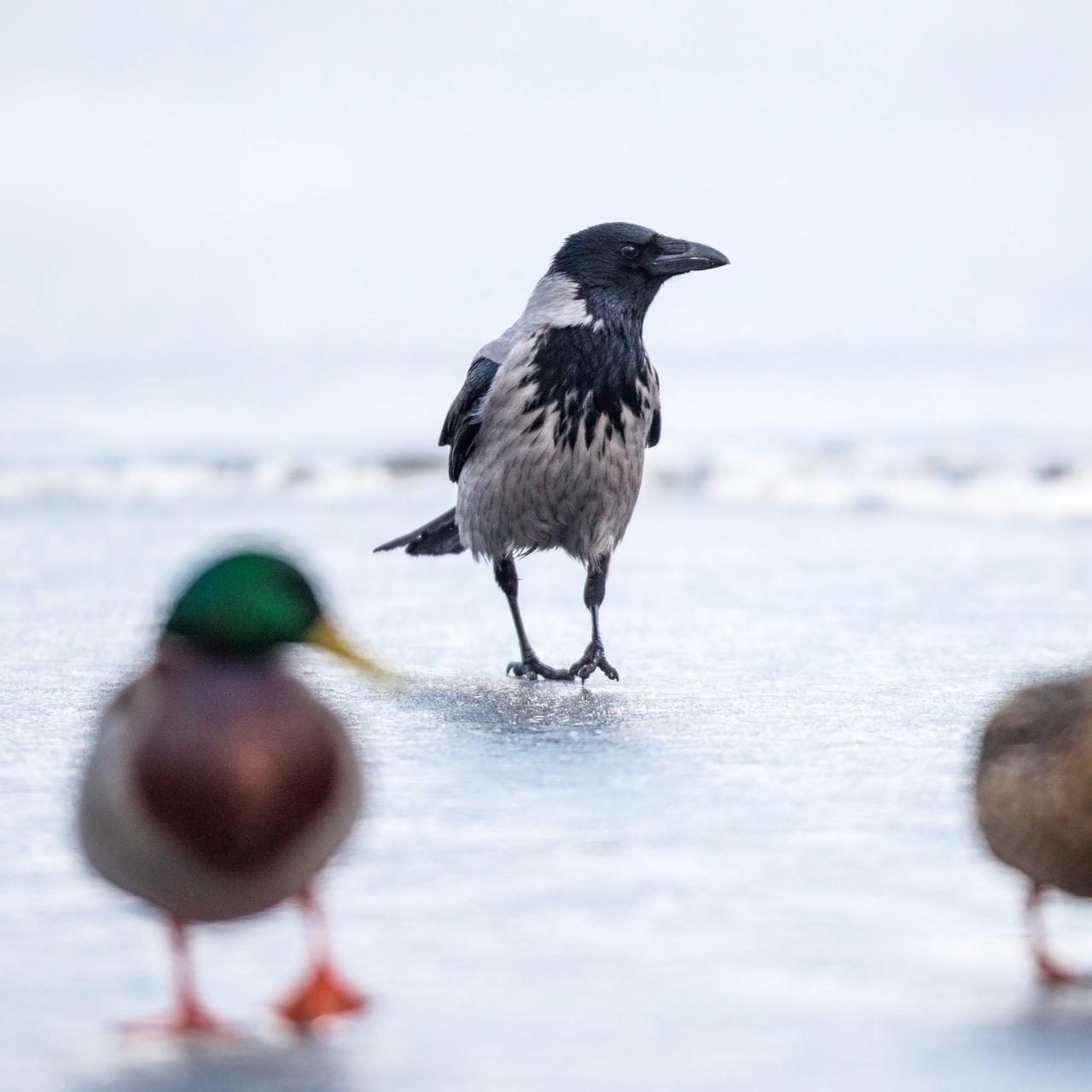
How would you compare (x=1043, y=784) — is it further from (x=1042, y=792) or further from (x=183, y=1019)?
(x=183, y=1019)

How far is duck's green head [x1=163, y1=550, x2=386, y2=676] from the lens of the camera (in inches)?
108

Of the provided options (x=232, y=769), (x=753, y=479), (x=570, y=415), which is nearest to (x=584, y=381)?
(x=570, y=415)

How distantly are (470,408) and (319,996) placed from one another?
3.69 m

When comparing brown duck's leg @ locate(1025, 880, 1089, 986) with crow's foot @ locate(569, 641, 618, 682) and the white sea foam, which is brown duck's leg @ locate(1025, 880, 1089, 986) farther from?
the white sea foam

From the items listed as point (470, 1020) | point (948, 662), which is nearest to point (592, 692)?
point (948, 662)

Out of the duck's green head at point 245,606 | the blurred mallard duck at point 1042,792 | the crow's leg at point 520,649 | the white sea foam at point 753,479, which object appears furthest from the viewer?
the white sea foam at point 753,479

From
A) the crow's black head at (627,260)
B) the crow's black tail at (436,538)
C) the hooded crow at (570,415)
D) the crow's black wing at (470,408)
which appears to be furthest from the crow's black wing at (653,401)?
the crow's black tail at (436,538)

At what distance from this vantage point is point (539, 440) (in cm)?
590

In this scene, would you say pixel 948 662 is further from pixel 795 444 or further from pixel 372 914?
pixel 795 444

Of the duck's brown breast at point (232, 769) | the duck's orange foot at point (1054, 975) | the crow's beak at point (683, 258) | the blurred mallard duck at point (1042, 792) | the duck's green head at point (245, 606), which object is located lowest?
the duck's orange foot at point (1054, 975)

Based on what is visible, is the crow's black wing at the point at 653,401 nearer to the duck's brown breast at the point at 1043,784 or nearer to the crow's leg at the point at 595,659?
the crow's leg at the point at 595,659

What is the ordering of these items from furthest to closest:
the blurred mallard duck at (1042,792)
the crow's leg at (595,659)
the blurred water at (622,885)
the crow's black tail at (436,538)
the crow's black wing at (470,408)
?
1. the crow's black tail at (436,538)
2. the crow's black wing at (470,408)
3. the crow's leg at (595,659)
4. the blurred mallard duck at (1042,792)
5. the blurred water at (622,885)

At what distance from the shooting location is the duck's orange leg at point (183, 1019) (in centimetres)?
265

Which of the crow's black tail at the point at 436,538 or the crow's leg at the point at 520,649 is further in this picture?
the crow's black tail at the point at 436,538
